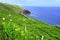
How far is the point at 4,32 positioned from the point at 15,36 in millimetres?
2245

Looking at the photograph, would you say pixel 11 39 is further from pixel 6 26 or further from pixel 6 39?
pixel 6 26

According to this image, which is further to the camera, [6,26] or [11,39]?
[6,26]

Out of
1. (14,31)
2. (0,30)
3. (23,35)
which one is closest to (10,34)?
(14,31)

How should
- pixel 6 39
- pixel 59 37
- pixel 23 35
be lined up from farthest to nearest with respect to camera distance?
pixel 59 37 → pixel 6 39 → pixel 23 35

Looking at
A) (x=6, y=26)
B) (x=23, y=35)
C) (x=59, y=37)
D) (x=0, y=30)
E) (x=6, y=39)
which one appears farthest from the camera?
(x=59, y=37)

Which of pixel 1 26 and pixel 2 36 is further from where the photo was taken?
pixel 1 26

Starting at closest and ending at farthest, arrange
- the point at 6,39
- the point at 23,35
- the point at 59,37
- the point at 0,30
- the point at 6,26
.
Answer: the point at 23,35 → the point at 6,39 → the point at 6,26 → the point at 0,30 → the point at 59,37

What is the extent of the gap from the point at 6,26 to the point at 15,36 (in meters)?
2.68

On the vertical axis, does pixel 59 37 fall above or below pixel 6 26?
below

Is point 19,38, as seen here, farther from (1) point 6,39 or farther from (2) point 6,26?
(2) point 6,26

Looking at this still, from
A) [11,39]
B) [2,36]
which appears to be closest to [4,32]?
[2,36]

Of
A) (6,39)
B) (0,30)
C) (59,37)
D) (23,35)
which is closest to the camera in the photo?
(23,35)

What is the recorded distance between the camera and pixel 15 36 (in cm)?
2147

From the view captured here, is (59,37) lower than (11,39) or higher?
lower
